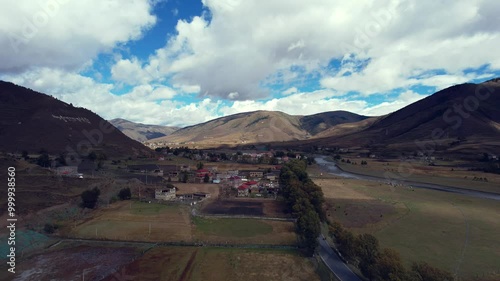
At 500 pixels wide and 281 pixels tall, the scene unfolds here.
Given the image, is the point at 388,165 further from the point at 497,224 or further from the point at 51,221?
the point at 51,221

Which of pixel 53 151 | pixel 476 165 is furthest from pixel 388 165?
pixel 53 151

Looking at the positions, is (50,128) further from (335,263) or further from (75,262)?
(335,263)

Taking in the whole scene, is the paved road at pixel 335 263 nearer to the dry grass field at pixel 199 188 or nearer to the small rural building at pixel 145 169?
the dry grass field at pixel 199 188

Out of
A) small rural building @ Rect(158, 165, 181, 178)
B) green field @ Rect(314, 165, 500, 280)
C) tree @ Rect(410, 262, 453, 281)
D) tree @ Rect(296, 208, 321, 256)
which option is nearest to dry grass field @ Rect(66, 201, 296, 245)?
tree @ Rect(296, 208, 321, 256)

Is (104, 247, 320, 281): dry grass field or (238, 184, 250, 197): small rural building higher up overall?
(238, 184, 250, 197): small rural building

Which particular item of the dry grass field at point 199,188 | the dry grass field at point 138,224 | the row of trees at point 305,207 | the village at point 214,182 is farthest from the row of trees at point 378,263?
the dry grass field at point 199,188

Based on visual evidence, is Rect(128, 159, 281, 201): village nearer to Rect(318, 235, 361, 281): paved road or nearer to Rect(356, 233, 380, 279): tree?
Rect(318, 235, 361, 281): paved road

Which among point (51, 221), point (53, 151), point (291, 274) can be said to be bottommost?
point (291, 274)
